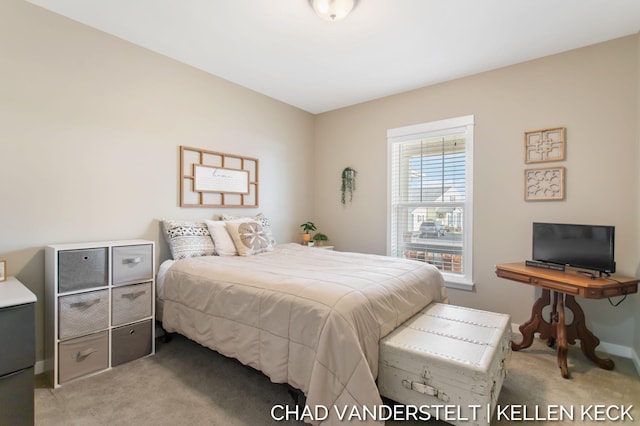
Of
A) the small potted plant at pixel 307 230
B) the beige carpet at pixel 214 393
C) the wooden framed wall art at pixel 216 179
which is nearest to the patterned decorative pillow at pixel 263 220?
the wooden framed wall art at pixel 216 179

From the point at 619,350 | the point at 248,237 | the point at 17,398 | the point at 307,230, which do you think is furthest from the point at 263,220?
the point at 619,350

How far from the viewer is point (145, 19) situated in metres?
2.36

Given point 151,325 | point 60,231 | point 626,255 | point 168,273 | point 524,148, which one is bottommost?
point 151,325

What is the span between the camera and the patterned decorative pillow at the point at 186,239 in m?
2.72

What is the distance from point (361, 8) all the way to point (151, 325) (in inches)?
115

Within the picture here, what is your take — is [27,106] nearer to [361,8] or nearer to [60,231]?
[60,231]

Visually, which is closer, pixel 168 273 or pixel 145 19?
pixel 145 19

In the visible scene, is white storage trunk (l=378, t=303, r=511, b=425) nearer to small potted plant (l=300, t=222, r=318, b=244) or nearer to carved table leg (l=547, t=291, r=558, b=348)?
carved table leg (l=547, t=291, r=558, b=348)

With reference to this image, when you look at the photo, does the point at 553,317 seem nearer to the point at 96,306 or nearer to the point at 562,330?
the point at 562,330

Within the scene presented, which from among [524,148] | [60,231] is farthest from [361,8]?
[60,231]

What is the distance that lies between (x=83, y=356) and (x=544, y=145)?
413 cm

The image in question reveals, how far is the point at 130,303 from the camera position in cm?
237

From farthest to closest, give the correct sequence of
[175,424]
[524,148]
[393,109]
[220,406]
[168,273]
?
1. [393,109]
2. [524,148]
3. [168,273]
4. [220,406]
5. [175,424]

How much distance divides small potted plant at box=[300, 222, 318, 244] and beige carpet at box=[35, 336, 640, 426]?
2012 millimetres
